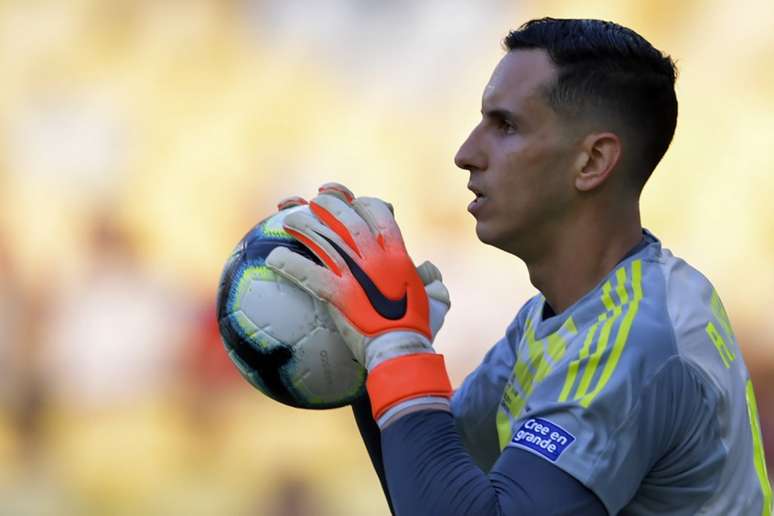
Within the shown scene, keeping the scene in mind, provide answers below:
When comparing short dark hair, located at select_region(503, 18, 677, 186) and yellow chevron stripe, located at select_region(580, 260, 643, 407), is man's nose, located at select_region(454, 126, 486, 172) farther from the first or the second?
yellow chevron stripe, located at select_region(580, 260, 643, 407)

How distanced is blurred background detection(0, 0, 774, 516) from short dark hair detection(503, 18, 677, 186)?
349 centimetres

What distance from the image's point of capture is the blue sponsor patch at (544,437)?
1910mm

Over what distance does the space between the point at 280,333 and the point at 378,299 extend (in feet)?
0.92

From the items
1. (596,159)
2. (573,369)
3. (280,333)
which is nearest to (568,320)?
(573,369)

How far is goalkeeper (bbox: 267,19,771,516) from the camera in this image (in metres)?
1.93

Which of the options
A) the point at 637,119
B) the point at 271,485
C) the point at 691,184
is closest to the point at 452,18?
the point at 691,184

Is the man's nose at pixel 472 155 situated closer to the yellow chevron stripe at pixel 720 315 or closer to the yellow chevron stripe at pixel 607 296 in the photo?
the yellow chevron stripe at pixel 607 296

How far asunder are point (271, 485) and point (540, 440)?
13.2 feet

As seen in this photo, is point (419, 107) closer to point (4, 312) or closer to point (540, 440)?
point (4, 312)

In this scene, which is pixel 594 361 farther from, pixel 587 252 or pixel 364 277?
pixel 364 277

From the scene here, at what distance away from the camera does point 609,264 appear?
225 cm

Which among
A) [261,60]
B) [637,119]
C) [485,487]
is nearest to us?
[485,487]

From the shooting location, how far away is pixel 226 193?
6.07m

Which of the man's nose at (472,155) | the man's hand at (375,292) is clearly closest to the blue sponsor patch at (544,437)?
the man's hand at (375,292)
